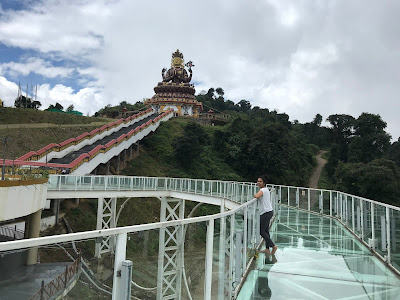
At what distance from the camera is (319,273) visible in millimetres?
4605

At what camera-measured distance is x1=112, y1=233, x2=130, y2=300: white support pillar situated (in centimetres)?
185

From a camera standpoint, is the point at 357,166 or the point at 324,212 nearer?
the point at 324,212

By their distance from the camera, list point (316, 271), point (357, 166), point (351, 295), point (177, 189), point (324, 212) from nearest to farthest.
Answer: point (351, 295)
point (316, 271)
point (324, 212)
point (177, 189)
point (357, 166)

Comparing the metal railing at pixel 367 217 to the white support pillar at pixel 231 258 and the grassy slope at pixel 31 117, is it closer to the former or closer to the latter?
the white support pillar at pixel 231 258

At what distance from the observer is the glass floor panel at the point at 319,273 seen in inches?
151

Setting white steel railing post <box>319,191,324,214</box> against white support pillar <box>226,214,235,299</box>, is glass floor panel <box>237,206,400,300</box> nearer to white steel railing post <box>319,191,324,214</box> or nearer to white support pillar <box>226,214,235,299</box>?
white support pillar <box>226,214,235,299</box>

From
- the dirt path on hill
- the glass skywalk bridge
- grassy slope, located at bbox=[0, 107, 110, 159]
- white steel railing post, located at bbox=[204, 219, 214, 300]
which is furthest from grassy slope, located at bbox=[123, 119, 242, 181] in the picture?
white steel railing post, located at bbox=[204, 219, 214, 300]

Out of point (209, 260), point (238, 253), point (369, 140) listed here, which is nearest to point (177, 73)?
point (369, 140)

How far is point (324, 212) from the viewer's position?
1165 cm

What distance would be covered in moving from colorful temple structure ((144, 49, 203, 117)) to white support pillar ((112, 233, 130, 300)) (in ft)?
171

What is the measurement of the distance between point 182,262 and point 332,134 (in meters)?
59.2

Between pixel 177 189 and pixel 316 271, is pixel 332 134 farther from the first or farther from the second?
pixel 316 271

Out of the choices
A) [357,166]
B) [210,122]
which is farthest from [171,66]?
[357,166]

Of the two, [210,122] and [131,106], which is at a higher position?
[131,106]
